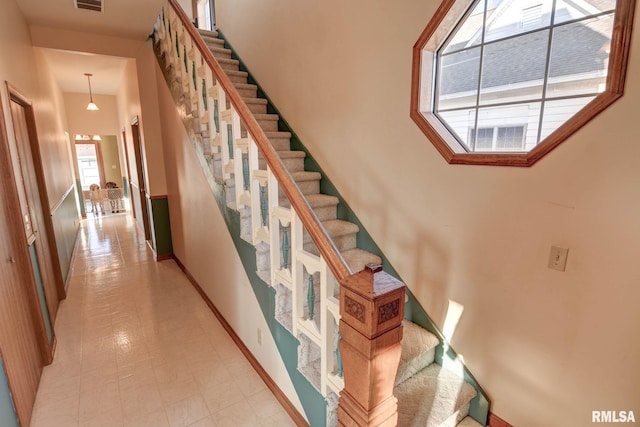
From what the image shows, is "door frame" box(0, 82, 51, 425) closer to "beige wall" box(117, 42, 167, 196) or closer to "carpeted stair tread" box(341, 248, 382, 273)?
"beige wall" box(117, 42, 167, 196)

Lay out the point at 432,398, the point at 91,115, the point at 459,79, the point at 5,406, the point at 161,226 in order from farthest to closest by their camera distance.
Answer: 1. the point at 91,115
2. the point at 161,226
3. the point at 459,79
4. the point at 432,398
5. the point at 5,406

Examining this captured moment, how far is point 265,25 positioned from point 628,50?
2.93m

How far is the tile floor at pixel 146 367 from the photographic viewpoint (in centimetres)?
196

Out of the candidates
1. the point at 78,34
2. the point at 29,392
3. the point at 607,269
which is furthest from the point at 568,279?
the point at 78,34

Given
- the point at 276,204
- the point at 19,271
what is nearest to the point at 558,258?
the point at 276,204

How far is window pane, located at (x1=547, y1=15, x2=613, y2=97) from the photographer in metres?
1.30

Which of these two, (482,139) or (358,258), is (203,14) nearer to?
(358,258)

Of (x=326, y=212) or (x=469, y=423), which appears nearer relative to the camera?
(x=469, y=423)

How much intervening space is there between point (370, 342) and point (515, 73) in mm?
1471

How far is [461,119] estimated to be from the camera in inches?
71.9

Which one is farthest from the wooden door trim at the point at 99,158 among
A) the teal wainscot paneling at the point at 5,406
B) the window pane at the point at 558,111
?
the window pane at the point at 558,111

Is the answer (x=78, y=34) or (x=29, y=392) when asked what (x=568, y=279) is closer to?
(x=29, y=392)

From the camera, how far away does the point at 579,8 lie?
1353 millimetres

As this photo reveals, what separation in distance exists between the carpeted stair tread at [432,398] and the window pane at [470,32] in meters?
1.84
